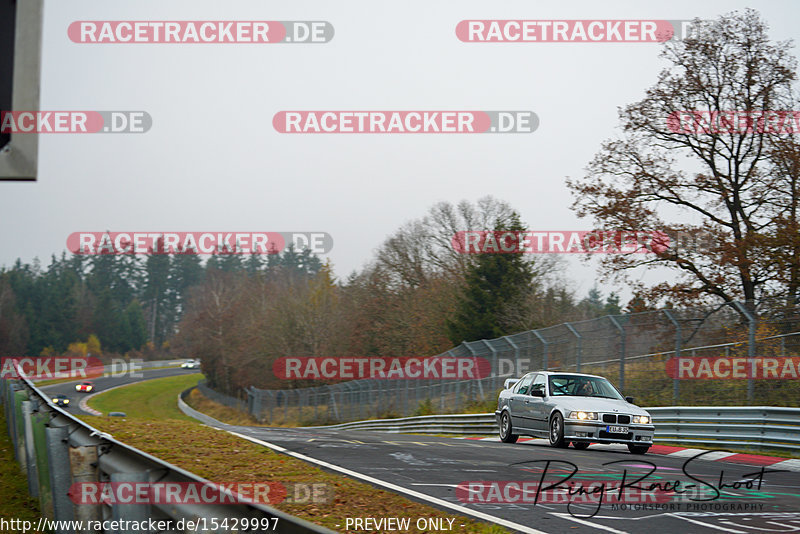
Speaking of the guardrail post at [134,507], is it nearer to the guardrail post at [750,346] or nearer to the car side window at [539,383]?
the car side window at [539,383]

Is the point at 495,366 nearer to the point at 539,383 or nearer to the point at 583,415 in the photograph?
the point at 539,383

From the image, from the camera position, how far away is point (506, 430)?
17875 millimetres

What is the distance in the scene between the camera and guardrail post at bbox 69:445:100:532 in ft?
16.9

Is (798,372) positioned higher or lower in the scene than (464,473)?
higher

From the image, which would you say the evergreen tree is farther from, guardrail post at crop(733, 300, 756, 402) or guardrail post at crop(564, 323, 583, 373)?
guardrail post at crop(733, 300, 756, 402)

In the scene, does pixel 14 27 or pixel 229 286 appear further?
pixel 229 286

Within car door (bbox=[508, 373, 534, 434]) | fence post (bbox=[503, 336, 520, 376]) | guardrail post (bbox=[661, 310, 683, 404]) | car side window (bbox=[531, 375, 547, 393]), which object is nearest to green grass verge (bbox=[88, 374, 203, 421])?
fence post (bbox=[503, 336, 520, 376])

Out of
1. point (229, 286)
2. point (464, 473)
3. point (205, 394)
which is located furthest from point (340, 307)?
point (464, 473)

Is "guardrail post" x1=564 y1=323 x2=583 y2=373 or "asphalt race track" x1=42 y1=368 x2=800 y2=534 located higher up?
"guardrail post" x1=564 y1=323 x2=583 y2=373

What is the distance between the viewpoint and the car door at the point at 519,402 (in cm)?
1694

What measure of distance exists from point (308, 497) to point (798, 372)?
1140cm

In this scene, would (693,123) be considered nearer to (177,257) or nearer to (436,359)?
(436,359)

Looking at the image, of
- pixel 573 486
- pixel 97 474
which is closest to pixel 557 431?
pixel 573 486

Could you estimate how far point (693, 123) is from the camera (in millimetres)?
29328
